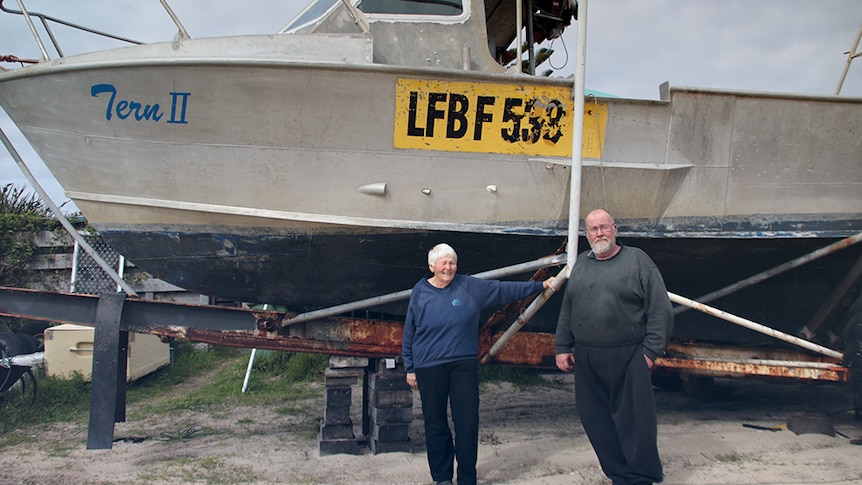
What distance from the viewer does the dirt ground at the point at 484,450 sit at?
3.65m

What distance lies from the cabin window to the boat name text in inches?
50.4

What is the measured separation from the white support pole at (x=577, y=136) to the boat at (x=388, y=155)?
0.08m

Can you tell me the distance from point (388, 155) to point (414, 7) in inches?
42.2

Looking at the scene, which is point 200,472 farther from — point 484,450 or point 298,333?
point 484,450

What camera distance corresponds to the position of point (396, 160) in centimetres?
369

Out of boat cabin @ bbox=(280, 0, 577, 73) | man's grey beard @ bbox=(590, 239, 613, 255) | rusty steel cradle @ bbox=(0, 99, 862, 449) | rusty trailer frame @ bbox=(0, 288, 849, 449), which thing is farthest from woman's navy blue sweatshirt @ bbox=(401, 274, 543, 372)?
boat cabin @ bbox=(280, 0, 577, 73)

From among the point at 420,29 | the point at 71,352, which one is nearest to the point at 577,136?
the point at 420,29

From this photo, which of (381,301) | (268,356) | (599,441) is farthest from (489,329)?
(268,356)

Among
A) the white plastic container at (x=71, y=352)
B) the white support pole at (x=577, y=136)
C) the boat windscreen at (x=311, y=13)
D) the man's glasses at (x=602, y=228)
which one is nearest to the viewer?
the man's glasses at (x=602, y=228)

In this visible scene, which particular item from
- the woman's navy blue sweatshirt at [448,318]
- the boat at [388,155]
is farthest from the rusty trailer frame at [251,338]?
the woman's navy blue sweatshirt at [448,318]

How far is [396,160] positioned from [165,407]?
338cm

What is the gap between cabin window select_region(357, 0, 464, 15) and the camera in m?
4.02

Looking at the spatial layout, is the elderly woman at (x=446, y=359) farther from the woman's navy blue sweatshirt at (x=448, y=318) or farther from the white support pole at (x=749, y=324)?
the white support pole at (x=749, y=324)

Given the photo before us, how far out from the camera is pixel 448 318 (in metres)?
3.22
